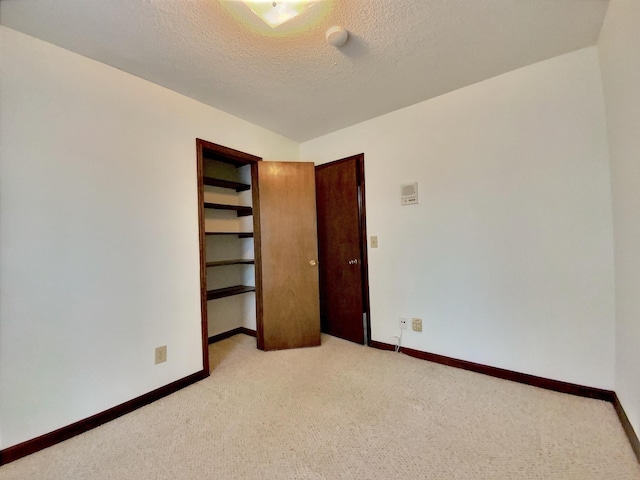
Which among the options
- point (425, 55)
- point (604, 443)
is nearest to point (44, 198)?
point (425, 55)

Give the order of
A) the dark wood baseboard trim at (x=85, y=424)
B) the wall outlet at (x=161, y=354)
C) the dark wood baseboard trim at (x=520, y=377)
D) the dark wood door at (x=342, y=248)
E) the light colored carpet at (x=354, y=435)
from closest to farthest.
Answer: the light colored carpet at (x=354, y=435) → the dark wood baseboard trim at (x=85, y=424) → the dark wood baseboard trim at (x=520, y=377) → the wall outlet at (x=161, y=354) → the dark wood door at (x=342, y=248)

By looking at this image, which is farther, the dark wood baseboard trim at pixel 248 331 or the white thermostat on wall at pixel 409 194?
the dark wood baseboard trim at pixel 248 331

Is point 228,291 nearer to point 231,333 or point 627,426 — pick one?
point 231,333

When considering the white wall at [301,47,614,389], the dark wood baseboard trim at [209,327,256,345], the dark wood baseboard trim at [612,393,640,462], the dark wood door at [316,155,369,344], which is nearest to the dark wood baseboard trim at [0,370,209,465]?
the dark wood baseboard trim at [209,327,256,345]

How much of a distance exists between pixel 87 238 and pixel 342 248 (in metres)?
2.12

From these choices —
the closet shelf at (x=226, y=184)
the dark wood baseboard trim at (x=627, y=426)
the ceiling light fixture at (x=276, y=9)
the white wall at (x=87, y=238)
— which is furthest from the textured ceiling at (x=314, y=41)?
the dark wood baseboard trim at (x=627, y=426)

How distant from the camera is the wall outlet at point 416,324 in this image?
2387 millimetres

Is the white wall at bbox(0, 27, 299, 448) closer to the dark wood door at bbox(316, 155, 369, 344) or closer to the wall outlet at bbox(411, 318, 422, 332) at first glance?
the dark wood door at bbox(316, 155, 369, 344)

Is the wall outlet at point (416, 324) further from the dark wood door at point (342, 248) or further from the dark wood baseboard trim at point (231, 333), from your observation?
the dark wood baseboard trim at point (231, 333)

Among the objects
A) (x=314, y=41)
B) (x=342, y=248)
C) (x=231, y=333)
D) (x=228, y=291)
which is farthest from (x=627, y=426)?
(x=231, y=333)

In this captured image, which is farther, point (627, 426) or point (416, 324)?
point (416, 324)

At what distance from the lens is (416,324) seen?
2.41 m

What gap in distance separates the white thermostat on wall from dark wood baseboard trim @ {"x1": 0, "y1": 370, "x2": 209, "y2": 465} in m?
2.36

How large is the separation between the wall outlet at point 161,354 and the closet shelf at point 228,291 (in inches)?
25.7
